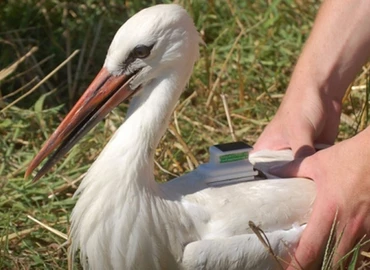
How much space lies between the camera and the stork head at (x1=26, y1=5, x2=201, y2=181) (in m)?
2.40

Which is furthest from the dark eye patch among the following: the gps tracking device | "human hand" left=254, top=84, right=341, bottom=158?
"human hand" left=254, top=84, right=341, bottom=158

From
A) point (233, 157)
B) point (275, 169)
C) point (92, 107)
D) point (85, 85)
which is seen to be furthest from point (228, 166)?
point (85, 85)

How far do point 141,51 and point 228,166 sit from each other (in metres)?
0.39

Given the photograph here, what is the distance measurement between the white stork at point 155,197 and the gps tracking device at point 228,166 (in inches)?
1.2

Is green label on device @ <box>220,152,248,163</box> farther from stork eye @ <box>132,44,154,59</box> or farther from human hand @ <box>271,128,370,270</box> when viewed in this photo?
stork eye @ <box>132,44,154,59</box>

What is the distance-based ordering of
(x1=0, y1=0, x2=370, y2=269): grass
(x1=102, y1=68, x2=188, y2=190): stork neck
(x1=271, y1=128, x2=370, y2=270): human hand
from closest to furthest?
(x1=271, y1=128, x2=370, y2=270): human hand
(x1=102, y1=68, x2=188, y2=190): stork neck
(x1=0, y1=0, x2=370, y2=269): grass

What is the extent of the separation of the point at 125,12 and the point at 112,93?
2.08 meters

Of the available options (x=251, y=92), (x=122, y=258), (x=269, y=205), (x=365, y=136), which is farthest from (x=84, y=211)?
(x=251, y=92)

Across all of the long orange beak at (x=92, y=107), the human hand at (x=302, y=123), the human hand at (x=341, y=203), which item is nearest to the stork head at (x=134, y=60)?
the long orange beak at (x=92, y=107)

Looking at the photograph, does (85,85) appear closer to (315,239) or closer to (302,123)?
(302,123)

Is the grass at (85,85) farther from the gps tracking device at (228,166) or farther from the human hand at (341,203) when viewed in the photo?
the human hand at (341,203)

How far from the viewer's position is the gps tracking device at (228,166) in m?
2.46

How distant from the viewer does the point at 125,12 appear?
4512mm

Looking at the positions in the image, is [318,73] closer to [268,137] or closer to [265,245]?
[268,137]
